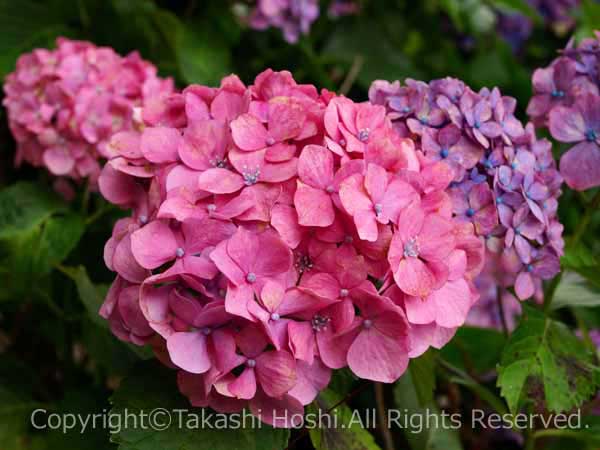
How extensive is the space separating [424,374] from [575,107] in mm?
363

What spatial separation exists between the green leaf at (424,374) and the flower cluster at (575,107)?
0.27 meters

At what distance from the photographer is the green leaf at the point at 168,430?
0.70m

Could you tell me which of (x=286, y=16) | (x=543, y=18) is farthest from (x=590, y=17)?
(x=286, y=16)

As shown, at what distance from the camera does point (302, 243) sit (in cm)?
69

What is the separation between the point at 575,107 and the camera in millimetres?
875

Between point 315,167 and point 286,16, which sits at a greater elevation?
point 315,167

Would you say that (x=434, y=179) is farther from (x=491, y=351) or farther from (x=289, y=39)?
(x=289, y=39)

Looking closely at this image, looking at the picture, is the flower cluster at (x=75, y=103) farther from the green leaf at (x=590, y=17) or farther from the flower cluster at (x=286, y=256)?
the green leaf at (x=590, y=17)

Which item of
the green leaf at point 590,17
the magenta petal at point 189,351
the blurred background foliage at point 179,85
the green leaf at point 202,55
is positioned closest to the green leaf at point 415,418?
the blurred background foliage at point 179,85

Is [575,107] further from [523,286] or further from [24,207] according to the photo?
[24,207]

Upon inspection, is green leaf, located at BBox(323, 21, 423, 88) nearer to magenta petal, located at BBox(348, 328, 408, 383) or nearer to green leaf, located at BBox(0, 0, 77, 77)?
green leaf, located at BBox(0, 0, 77, 77)

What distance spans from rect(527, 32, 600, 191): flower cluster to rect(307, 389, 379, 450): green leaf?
0.37 meters

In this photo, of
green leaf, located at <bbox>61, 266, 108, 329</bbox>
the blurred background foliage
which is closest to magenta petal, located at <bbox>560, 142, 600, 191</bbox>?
the blurred background foliage

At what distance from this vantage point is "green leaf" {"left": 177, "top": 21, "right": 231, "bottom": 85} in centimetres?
146
